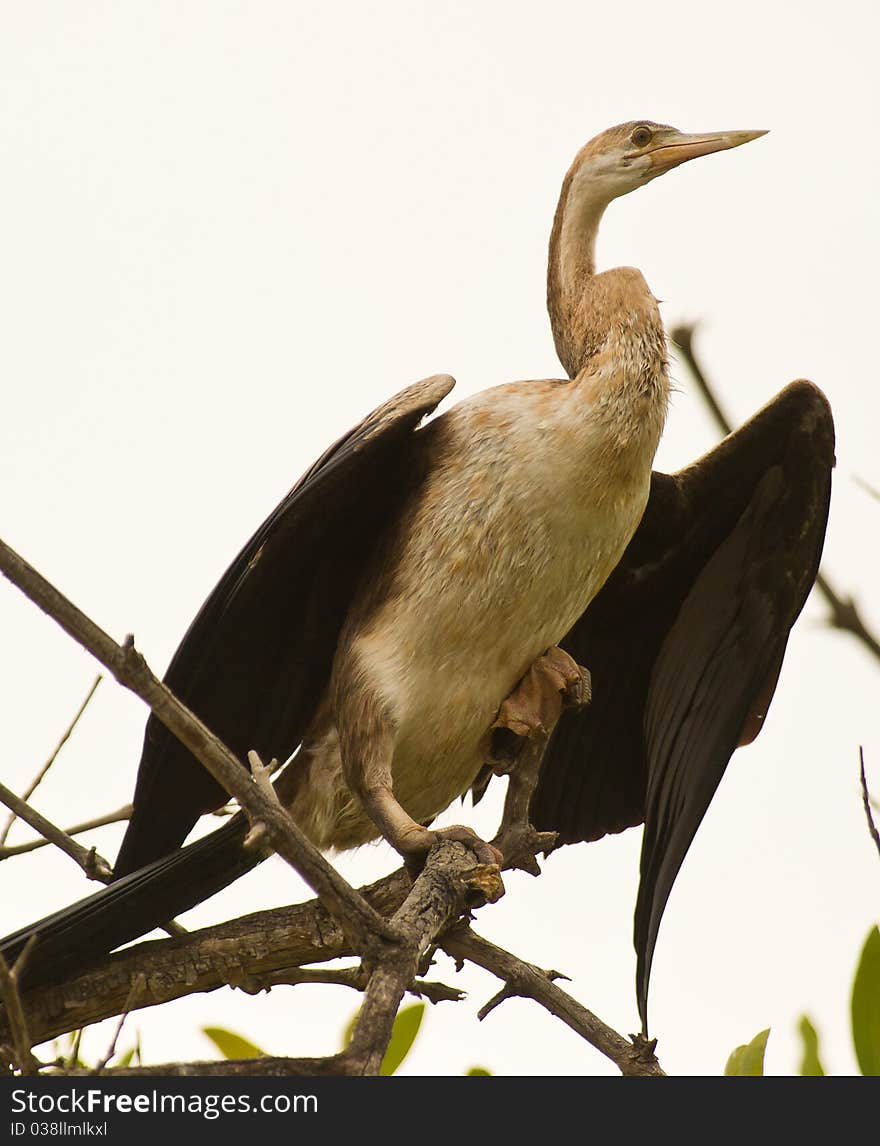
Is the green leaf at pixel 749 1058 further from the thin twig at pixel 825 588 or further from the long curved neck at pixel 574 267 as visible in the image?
the long curved neck at pixel 574 267

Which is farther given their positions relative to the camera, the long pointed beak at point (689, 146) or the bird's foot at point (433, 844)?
the long pointed beak at point (689, 146)

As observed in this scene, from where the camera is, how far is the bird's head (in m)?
3.95

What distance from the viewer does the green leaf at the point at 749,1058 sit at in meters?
3.06

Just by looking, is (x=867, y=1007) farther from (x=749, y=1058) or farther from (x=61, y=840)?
(x=61, y=840)

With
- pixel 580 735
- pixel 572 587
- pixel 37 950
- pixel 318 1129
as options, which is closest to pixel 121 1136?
pixel 318 1129

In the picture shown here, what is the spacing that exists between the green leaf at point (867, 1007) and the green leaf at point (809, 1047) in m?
0.11

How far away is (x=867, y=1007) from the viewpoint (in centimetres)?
298

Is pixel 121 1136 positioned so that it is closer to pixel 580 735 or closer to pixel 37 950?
pixel 37 950

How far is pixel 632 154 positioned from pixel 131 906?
88.2 inches

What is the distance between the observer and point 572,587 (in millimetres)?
3422

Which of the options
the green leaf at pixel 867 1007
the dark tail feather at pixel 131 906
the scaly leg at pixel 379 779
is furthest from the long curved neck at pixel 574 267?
the green leaf at pixel 867 1007

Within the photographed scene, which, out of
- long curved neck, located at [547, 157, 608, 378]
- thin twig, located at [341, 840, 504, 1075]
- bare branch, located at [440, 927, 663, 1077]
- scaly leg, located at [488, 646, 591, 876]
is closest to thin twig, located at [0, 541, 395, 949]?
thin twig, located at [341, 840, 504, 1075]

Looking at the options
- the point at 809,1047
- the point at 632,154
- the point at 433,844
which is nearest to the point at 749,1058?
the point at 809,1047

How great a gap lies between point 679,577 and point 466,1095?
176 centimetres
